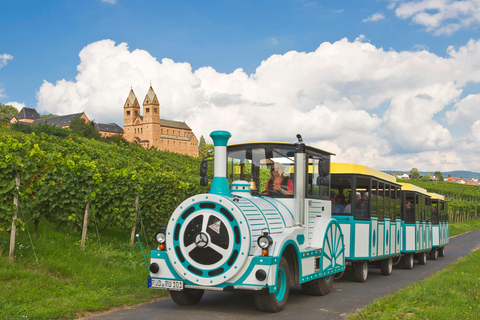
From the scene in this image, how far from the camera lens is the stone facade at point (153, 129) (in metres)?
166

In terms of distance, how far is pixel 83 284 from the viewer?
8758mm

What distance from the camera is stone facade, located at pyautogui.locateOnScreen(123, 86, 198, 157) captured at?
166 meters

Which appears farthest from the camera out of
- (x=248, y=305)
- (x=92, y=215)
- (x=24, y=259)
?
(x=92, y=215)

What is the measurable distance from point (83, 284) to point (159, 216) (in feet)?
17.5

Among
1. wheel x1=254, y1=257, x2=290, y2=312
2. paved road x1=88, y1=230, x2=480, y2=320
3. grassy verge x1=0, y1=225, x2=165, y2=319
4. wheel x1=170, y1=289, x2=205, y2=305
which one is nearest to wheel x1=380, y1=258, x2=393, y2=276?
paved road x1=88, y1=230, x2=480, y2=320

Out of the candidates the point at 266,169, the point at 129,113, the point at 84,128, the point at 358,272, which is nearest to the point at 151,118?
the point at 129,113

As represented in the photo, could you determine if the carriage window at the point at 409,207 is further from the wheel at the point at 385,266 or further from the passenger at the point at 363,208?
the passenger at the point at 363,208

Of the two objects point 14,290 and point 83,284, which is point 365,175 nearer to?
point 83,284

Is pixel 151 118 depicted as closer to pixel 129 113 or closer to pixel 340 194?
pixel 129 113

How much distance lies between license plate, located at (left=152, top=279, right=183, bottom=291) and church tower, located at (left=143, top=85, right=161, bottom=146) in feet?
518

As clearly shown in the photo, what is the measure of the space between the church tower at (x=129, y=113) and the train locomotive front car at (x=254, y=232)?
169 meters

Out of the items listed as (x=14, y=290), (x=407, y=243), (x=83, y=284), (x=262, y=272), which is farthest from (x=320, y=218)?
(x=407, y=243)

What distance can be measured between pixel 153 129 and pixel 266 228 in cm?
16071

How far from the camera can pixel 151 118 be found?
166m
